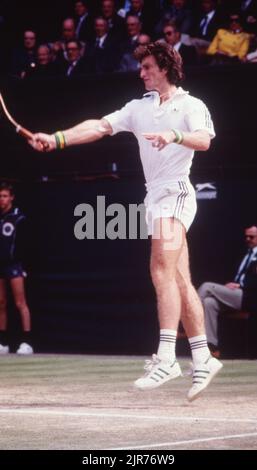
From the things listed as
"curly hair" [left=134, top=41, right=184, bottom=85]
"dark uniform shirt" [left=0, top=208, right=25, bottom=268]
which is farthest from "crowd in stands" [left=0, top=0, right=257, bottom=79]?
"curly hair" [left=134, top=41, right=184, bottom=85]

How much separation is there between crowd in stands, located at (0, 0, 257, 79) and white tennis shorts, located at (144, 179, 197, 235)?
7468 mm

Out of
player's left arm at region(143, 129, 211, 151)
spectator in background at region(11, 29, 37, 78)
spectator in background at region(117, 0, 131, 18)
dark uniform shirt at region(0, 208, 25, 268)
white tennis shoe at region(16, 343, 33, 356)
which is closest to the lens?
player's left arm at region(143, 129, 211, 151)

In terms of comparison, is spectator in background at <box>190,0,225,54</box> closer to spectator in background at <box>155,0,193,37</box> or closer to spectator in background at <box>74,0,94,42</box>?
spectator in background at <box>155,0,193,37</box>

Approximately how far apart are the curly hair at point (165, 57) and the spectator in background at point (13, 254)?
25.8 feet

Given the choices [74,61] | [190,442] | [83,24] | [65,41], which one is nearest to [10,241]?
[74,61]

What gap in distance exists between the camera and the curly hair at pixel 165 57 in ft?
27.8

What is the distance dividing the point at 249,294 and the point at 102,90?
409 centimetres

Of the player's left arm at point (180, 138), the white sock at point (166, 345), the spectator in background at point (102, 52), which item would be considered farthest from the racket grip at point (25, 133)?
the spectator in background at point (102, 52)

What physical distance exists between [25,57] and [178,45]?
2.94m

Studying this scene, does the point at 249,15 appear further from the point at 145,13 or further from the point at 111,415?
the point at 111,415

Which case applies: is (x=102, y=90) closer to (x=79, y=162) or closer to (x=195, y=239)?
(x=79, y=162)

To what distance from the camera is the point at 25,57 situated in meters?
17.9

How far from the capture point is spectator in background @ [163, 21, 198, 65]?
16000mm

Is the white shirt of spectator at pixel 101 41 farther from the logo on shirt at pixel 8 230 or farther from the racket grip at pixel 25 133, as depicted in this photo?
the racket grip at pixel 25 133
